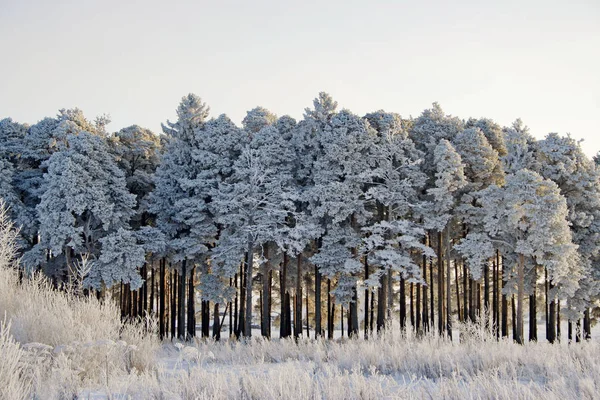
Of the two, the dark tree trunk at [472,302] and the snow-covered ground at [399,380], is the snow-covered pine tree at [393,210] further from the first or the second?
the snow-covered ground at [399,380]

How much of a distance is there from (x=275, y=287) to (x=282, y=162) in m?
10.2

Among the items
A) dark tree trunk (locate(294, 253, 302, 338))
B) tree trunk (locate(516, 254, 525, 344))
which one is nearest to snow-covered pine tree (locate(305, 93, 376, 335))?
dark tree trunk (locate(294, 253, 302, 338))

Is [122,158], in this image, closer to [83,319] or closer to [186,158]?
[186,158]

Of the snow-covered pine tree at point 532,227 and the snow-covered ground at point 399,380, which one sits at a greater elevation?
the snow-covered pine tree at point 532,227

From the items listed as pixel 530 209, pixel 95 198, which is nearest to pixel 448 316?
pixel 530 209

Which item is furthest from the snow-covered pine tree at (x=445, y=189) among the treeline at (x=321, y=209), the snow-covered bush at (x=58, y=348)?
the snow-covered bush at (x=58, y=348)

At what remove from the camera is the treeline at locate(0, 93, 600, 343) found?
25.4 m

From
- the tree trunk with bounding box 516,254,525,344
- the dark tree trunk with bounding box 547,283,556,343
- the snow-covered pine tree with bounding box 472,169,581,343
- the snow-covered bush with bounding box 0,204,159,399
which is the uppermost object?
the snow-covered pine tree with bounding box 472,169,581,343

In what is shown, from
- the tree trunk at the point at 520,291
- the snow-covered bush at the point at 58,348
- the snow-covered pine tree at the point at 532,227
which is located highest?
the snow-covered pine tree at the point at 532,227

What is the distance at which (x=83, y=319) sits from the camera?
376 inches

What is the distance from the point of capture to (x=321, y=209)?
2681 cm

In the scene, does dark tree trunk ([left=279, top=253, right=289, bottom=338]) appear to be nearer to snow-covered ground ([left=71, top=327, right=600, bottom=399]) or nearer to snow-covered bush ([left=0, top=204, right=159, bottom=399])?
snow-covered bush ([left=0, top=204, right=159, bottom=399])

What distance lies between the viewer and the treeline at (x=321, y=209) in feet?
83.4

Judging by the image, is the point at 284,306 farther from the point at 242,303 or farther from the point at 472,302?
the point at 472,302
